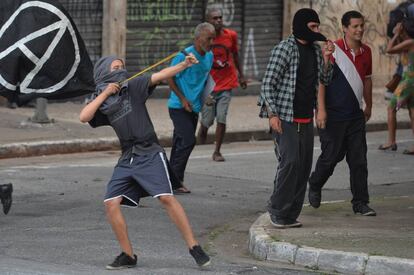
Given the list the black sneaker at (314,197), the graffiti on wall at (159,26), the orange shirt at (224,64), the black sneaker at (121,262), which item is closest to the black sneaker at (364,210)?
the black sneaker at (314,197)

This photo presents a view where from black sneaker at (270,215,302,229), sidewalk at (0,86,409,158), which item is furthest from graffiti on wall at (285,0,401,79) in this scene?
black sneaker at (270,215,302,229)

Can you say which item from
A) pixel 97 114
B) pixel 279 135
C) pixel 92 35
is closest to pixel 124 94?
pixel 97 114

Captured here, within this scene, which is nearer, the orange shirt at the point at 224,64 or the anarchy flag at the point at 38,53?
the anarchy flag at the point at 38,53

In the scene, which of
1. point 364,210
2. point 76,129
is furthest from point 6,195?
point 76,129

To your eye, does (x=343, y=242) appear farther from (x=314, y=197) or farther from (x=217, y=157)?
(x=217, y=157)

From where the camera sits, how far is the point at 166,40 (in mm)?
20438

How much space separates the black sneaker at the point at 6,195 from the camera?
10.3 metres

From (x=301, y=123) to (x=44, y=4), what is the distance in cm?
264

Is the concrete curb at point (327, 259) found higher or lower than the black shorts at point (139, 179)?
lower

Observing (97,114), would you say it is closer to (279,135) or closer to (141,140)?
(141,140)

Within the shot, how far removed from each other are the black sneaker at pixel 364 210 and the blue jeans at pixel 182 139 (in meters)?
2.15

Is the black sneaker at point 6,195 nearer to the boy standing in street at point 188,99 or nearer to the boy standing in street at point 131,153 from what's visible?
the boy standing in street at point 131,153

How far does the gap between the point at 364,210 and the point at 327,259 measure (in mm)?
2039

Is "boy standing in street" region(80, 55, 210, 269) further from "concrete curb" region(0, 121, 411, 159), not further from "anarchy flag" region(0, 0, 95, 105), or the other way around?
"concrete curb" region(0, 121, 411, 159)
